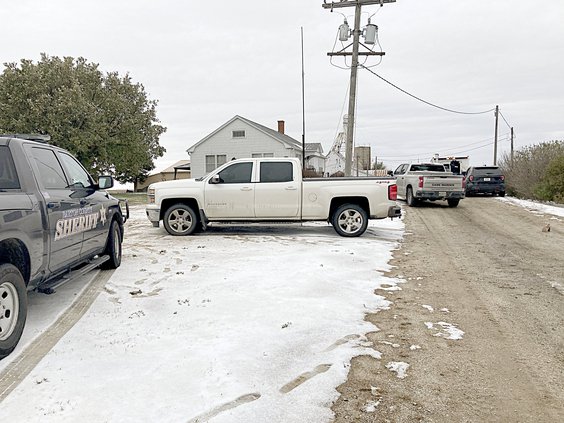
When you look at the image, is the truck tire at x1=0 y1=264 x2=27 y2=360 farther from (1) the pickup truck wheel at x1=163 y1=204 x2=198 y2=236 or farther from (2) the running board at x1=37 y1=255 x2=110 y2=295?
(1) the pickup truck wheel at x1=163 y1=204 x2=198 y2=236

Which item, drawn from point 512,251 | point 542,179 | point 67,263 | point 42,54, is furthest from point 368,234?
point 42,54

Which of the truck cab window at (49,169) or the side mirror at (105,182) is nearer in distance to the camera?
the truck cab window at (49,169)

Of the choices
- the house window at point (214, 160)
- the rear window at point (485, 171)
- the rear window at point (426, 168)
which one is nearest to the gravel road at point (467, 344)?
the rear window at point (426, 168)

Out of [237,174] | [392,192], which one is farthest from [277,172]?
[392,192]

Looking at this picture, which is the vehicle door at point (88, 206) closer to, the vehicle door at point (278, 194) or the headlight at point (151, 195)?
the headlight at point (151, 195)

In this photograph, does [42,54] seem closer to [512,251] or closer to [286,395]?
[512,251]

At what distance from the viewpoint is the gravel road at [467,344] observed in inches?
120

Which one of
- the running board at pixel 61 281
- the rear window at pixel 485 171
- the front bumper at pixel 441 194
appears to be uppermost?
the rear window at pixel 485 171

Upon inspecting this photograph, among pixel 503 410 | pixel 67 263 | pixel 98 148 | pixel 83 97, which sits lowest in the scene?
pixel 503 410

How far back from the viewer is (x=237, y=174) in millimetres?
10242

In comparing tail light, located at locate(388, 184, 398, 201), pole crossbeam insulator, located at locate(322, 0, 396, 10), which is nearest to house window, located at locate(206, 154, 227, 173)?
pole crossbeam insulator, located at locate(322, 0, 396, 10)

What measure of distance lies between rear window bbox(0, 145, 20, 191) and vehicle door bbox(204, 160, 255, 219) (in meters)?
5.92

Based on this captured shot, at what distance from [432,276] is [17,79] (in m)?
26.9

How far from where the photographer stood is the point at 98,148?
2775 cm
